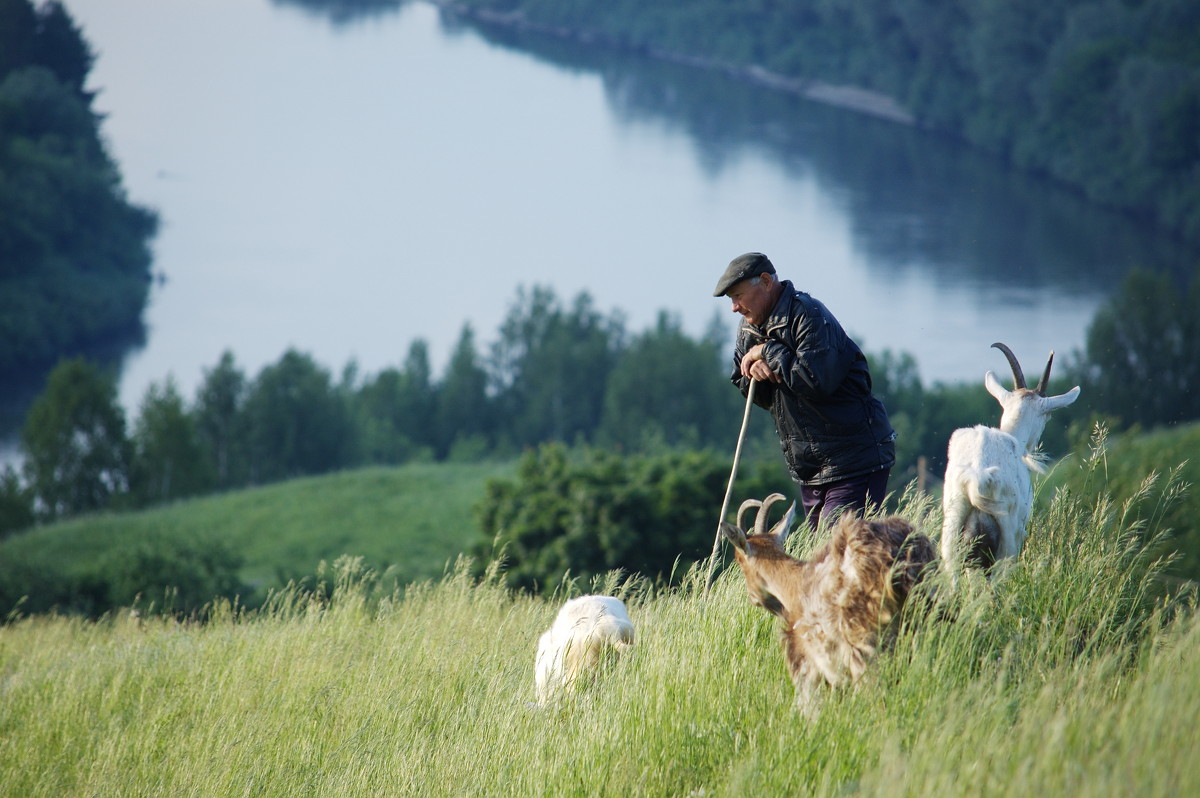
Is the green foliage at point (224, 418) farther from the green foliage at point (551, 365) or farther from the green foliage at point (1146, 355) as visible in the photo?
the green foliage at point (1146, 355)

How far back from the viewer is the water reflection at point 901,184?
97688 millimetres

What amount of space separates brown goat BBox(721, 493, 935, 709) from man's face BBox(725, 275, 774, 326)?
5.63 ft

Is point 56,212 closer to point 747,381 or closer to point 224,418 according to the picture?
point 224,418

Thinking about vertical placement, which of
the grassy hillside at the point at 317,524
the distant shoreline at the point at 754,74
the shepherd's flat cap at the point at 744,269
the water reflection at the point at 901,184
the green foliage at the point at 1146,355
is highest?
the distant shoreline at the point at 754,74

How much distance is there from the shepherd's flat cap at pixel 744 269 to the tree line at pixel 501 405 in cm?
3872

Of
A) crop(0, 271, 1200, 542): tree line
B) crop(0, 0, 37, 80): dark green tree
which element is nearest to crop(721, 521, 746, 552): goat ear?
crop(0, 271, 1200, 542): tree line

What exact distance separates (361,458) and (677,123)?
283 ft

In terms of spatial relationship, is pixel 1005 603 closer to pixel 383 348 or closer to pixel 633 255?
pixel 383 348

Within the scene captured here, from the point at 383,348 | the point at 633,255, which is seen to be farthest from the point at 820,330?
the point at 633,255

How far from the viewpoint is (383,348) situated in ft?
326

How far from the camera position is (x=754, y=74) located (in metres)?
146

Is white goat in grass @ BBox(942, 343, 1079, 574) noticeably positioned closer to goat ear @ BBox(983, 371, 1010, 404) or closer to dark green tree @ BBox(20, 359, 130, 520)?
goat ear @ BBox(983, 371, 1010, 404)

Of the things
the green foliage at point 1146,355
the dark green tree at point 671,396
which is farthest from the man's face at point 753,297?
the dark green tree at point 671,396

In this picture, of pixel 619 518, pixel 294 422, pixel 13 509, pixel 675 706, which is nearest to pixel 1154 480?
pixel 675 706
